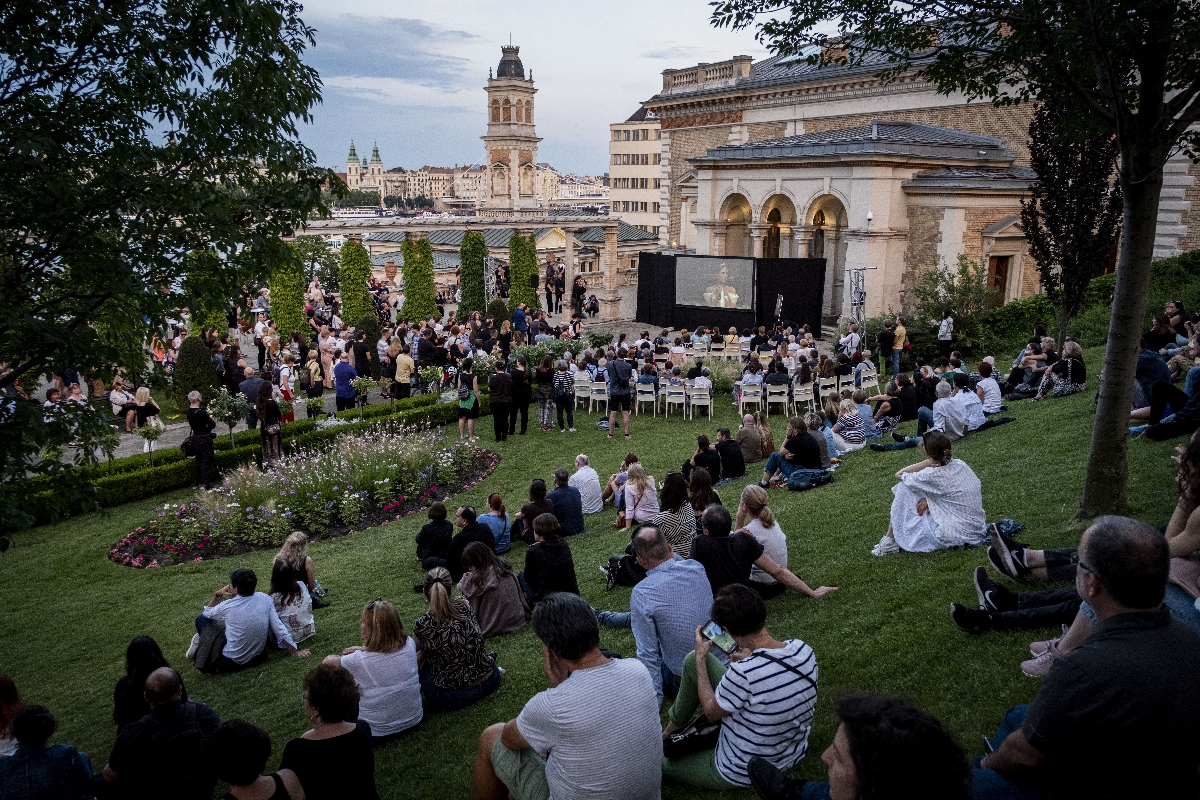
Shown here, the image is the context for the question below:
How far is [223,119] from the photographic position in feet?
17.5

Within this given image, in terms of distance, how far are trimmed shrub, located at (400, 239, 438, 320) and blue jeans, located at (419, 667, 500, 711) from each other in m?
26.6

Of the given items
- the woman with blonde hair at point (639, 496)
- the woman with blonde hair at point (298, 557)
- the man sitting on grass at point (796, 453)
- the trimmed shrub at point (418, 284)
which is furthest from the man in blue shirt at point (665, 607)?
the trimmed shrub at point (418, 284)

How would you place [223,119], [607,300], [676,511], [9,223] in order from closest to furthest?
[9,223] → [223,119] → [676,511] → [607,300]

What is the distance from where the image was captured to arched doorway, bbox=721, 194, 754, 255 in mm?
29828

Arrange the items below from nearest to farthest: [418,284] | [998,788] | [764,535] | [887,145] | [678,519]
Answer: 1. [998,788]
2. [764,535]
3. [678,519]
4. [887,145]
5. [418,284]

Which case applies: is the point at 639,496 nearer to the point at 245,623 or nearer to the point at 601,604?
the point at 601,604

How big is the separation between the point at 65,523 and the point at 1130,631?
13.7 meters

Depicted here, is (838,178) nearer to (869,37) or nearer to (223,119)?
(869,37)

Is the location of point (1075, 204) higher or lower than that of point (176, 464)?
higher

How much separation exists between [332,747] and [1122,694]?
3.27 meters

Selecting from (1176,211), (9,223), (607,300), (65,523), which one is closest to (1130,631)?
(9,223)

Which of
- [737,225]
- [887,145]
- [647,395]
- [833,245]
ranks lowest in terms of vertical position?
[647,395]

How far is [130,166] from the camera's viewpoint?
505cm


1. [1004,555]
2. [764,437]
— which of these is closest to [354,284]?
[764,437]
